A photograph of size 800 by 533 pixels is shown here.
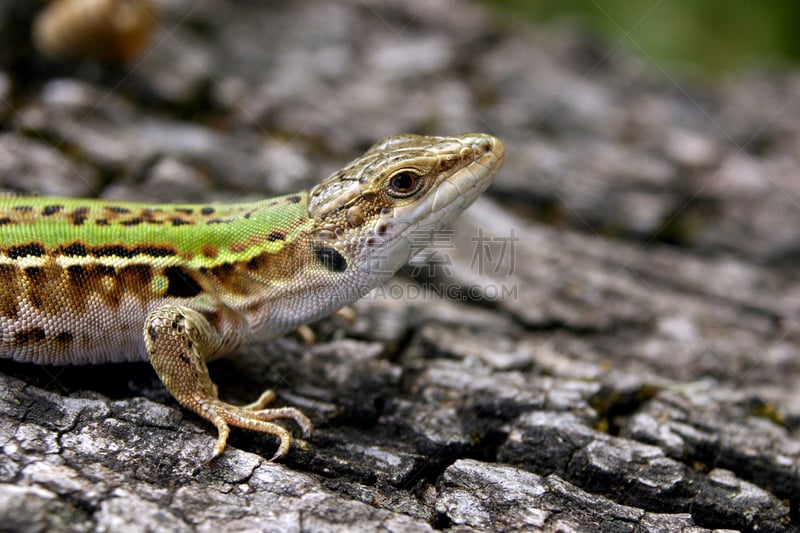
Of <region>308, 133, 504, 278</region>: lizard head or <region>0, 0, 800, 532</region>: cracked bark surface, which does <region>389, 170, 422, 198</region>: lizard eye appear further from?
<region>0, 0, 800, 532</region>: cracked bark surface

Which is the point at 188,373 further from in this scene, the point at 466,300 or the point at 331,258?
the point at 466,300

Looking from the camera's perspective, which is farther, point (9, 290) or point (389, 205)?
point (389, 205)

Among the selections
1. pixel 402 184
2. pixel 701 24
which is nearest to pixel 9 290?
pixel 402 184

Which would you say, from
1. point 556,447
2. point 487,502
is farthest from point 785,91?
point 487,502

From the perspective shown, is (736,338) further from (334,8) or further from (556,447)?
(334,8)

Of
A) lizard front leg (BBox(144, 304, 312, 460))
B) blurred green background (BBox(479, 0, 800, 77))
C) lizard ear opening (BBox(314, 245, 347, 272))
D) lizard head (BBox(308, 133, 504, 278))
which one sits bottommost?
lizard front leg (BBox(144, 304, 312, 460))

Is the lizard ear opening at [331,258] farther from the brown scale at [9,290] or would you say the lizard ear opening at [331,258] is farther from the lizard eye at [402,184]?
the brown scale at [9,290]

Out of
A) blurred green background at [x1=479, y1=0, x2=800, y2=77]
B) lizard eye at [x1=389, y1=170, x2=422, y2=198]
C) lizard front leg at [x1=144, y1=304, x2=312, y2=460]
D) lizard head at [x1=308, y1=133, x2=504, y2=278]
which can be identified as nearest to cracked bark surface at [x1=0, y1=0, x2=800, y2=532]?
lizard front leg at [x1=144, y1=304, x2=312, y2=460]

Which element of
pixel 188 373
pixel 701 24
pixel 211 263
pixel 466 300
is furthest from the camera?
pixel 701 24
